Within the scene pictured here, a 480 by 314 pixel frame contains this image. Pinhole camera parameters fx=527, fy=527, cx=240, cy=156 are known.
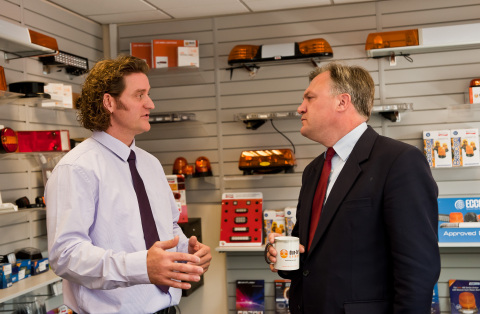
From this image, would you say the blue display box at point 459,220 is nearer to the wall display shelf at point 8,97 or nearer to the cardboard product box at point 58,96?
the cardboard product box at point 58,96

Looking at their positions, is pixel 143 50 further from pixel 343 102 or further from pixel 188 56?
pixel 343 102

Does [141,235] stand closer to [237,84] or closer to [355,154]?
Result: [355,154]

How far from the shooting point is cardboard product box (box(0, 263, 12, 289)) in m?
3.58

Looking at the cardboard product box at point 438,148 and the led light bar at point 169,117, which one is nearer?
the cardboard product box at point 438,148

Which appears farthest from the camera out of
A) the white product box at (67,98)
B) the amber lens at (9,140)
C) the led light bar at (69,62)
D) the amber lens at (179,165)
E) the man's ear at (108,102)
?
the amber lens at (179,165)

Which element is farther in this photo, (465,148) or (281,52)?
(281,52)

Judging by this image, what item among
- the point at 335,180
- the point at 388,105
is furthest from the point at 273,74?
the point at 335,180

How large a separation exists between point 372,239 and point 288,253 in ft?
1.08

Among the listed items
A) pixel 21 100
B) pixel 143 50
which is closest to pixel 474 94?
pixel 143 50

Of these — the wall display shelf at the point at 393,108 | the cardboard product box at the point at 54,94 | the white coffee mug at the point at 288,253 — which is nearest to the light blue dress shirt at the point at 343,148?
the white coffee mug at the point at 288,253

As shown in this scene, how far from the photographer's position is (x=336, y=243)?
2.04 meters

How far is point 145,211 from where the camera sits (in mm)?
2252

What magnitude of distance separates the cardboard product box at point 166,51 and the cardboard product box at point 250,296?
224 centimetres

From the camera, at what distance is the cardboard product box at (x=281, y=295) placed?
16.4 feet
